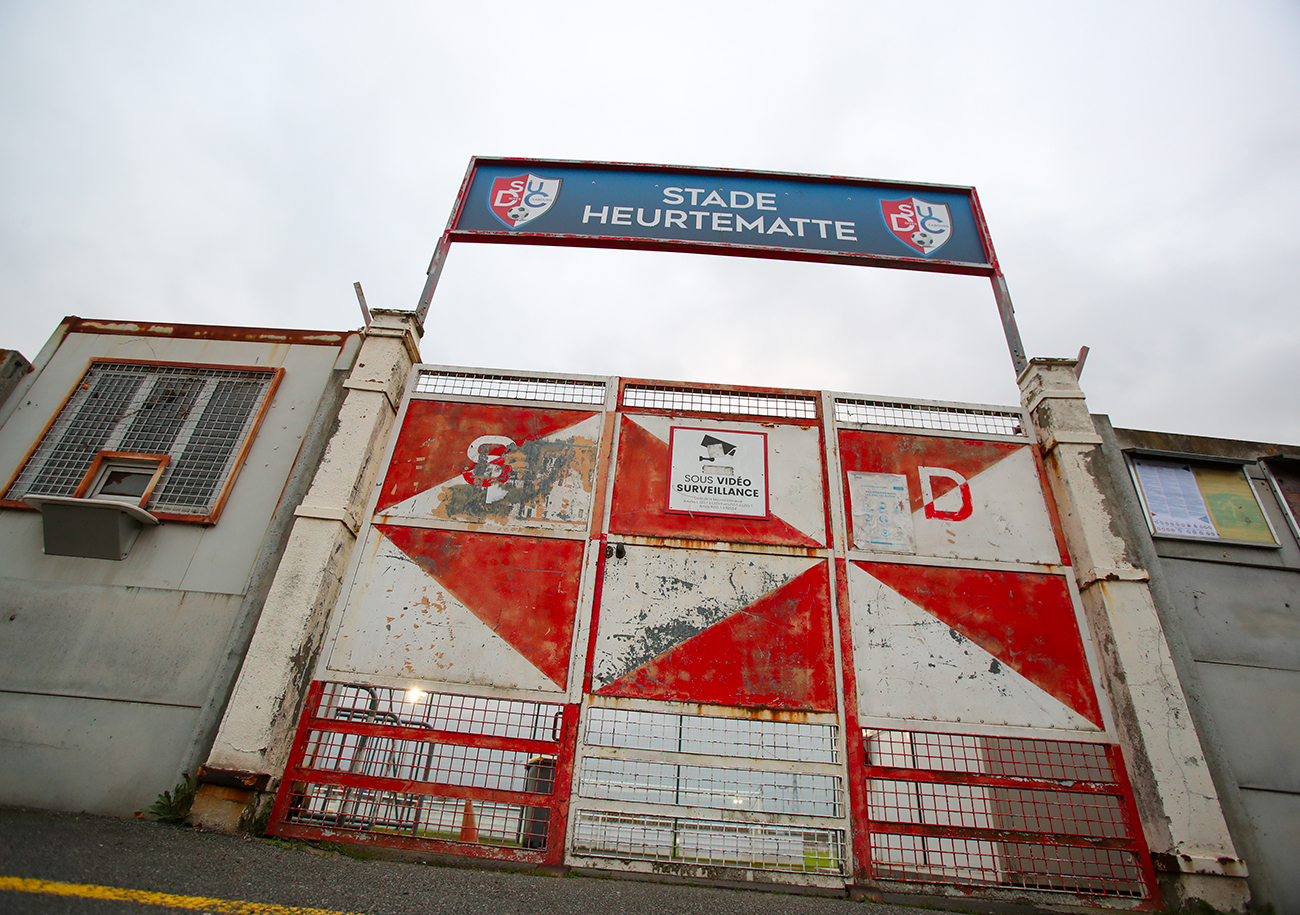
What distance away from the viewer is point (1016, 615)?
5.44m

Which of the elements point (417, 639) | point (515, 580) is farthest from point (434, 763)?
point (515, 580)

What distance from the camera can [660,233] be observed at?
767 centimetres

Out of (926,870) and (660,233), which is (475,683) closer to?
(926,870)

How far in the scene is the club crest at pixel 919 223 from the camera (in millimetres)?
7660

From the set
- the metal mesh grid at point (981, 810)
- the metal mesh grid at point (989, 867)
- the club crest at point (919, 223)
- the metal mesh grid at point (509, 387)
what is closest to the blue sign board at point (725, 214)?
the club crest at point (919, 223)

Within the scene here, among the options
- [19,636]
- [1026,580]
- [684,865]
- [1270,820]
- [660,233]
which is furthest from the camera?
[660,233]

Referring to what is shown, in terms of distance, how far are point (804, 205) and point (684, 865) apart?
7.62 metres

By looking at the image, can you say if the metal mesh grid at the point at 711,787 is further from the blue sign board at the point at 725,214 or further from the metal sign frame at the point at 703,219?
the blue sign board at the point at 725,214

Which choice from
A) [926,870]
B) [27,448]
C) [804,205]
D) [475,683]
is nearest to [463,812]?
[475,683]

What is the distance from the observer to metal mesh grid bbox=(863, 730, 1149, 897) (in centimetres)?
455

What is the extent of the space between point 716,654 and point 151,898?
395cm

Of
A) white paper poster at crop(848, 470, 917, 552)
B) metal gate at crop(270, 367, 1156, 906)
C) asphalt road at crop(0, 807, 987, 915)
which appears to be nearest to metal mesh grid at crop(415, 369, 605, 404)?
metal gate at crop(270, 367, 1156, 906)

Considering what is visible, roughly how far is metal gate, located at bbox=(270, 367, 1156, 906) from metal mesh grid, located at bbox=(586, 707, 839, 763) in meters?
0.02

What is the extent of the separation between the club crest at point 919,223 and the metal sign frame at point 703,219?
0.07m
